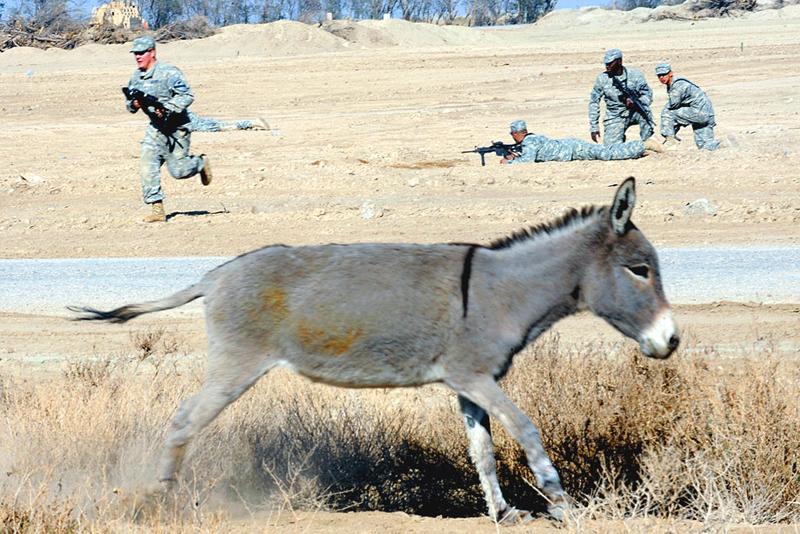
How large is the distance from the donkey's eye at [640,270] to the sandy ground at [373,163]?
54.9 inches

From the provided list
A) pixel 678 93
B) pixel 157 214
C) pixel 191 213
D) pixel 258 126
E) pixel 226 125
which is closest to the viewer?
pixel 157 214

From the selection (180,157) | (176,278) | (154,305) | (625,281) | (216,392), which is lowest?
(176,278)

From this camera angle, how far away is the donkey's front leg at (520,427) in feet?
20.5

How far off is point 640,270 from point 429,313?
47.1 inches

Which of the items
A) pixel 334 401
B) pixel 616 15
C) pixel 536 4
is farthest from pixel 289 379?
pixel 536 4

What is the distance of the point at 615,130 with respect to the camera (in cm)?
2327

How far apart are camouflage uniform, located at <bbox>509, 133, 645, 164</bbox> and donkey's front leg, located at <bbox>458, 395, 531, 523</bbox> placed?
16.3 metres

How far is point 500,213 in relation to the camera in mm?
17906

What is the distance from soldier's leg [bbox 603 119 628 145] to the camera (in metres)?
23.2

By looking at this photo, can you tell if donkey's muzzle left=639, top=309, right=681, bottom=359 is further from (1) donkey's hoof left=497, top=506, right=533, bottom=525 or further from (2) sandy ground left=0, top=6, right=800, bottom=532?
(1) donkey's hoof left=497, top=506, right=533, bottom=525

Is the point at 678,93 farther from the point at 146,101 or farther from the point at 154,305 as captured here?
the point at 154,305

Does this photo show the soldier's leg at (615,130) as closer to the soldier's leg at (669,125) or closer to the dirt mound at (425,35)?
the soldier's leg at (669,125)

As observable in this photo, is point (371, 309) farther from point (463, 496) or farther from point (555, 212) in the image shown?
point (555, 212)

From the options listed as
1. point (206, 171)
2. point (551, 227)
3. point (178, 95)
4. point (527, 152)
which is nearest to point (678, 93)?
point (527, 152)
